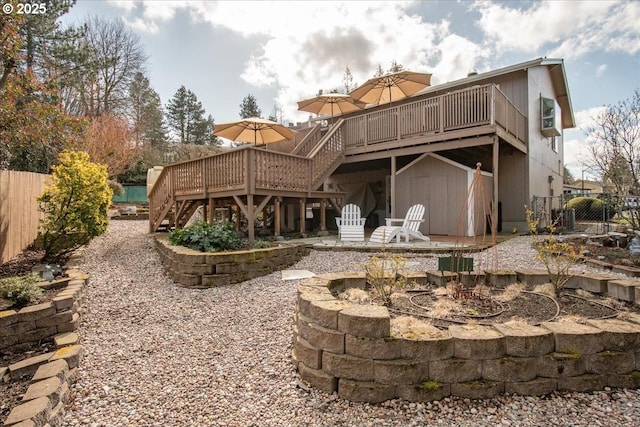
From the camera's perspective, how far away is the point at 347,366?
7.32 feet

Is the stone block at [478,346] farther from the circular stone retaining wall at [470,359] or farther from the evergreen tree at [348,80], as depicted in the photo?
the evergreen tree at [348,80]

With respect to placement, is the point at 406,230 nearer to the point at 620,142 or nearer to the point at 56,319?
the point at 56,319

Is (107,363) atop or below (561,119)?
below

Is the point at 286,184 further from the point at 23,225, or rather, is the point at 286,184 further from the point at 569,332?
the point at 569,332

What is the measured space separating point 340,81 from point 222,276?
25546 mm

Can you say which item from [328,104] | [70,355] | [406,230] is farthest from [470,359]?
[328,104]

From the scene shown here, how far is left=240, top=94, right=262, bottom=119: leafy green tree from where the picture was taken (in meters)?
36.8

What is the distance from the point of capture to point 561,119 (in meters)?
15.6

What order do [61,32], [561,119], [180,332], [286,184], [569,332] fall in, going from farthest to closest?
[561,119], [61,32], [286,184], [180,332], [569,332]

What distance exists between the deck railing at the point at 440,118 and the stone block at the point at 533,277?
505cm

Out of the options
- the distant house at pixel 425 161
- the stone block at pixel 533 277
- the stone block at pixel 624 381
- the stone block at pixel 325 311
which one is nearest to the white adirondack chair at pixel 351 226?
the distant house at pixel 425 161

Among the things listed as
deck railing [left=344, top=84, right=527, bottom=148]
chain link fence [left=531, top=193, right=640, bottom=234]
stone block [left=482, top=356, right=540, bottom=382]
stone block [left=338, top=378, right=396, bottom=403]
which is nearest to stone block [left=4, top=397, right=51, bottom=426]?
stone block [left=338, top=378, right=396, bottom=403]

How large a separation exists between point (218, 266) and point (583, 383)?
15.0 ft

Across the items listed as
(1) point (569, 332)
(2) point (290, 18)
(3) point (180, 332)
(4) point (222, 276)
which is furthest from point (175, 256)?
(2) point (290, 18)
